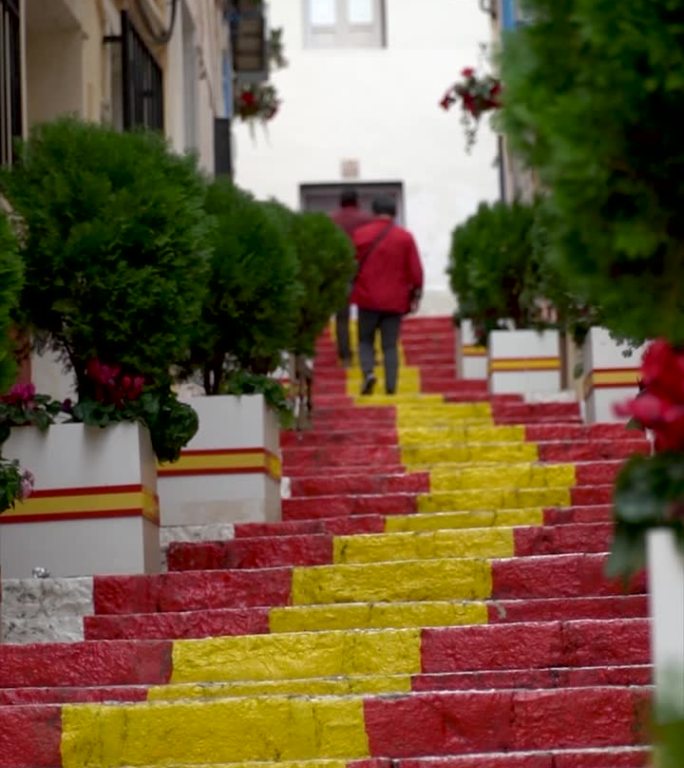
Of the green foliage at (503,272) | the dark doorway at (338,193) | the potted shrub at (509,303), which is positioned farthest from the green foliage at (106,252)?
the dark doorway at (338,193)

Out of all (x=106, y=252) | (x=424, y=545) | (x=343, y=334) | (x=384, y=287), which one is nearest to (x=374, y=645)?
(x=424, y=545)

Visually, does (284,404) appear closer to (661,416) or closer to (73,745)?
(73,745)

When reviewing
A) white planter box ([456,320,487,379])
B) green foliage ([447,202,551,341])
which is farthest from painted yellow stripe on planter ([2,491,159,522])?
white planter box ([456,320,487,379])

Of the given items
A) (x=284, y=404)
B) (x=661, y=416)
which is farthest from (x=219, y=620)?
A: (x=661, y=416)

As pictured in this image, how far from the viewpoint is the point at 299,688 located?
25.2ft

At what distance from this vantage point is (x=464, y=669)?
7.93m

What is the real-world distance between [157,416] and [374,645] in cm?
186

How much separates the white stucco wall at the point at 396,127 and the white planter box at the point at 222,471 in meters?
14.2

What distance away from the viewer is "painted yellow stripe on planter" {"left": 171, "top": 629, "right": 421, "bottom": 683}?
26.1 feet

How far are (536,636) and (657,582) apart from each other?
11.1 feet

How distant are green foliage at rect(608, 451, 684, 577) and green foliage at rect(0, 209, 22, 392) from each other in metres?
3.61

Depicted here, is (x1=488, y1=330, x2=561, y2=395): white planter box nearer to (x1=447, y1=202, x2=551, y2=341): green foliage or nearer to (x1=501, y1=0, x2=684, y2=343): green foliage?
(x1=447, y1=202, x2=551, y2=341): green foliage

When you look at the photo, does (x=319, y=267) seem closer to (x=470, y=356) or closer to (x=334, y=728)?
(x=470, y=356)

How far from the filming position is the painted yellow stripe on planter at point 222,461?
10531 millimetres
